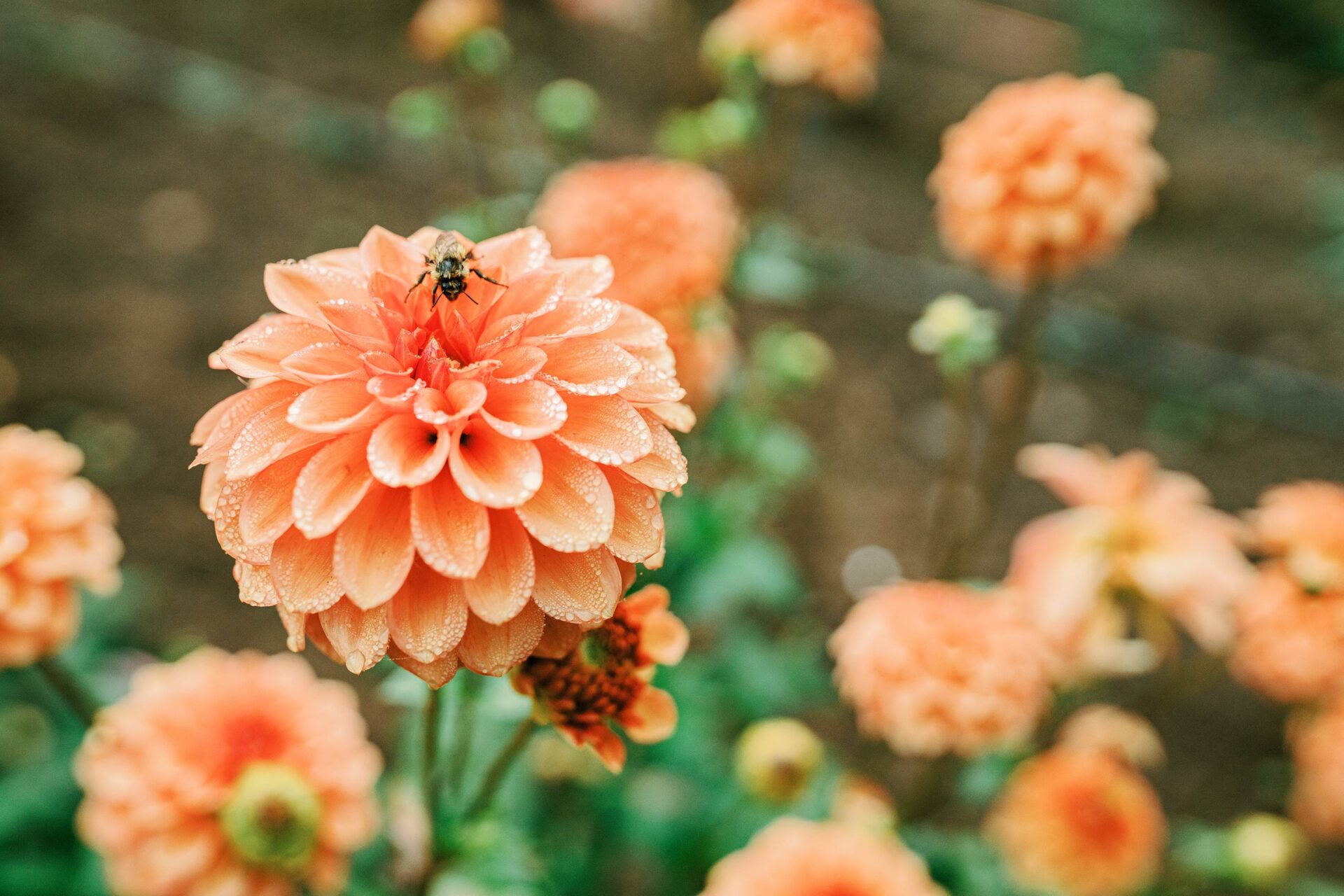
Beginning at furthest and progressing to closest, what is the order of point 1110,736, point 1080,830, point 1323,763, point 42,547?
point 1110,736
point 1323,763
point 1080,830
point 42,547

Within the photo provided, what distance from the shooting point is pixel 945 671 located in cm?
164

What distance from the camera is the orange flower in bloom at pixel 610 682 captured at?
92cm

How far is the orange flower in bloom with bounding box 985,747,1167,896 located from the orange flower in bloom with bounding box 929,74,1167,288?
1.04 metres

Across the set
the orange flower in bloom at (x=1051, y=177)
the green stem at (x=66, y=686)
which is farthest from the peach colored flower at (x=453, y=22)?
the green stem at (x=66, y=686)

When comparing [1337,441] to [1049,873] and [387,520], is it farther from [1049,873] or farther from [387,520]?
[387,520]

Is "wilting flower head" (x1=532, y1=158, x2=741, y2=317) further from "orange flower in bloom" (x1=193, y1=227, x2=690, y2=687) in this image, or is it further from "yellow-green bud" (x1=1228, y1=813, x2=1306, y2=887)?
"yellow-green bud" (x1=1228, y1=813, x2=1306, y2=887)

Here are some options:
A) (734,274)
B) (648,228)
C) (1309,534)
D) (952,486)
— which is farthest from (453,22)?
(1309,534)

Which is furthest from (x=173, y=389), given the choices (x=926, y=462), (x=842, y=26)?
(x=926, y=462)

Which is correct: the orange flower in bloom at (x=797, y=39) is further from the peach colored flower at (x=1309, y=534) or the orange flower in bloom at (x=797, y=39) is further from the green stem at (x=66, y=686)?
the green stem at (x=66, y=686)

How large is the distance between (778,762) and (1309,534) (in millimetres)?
1134

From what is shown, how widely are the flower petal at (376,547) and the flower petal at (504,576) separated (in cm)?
6

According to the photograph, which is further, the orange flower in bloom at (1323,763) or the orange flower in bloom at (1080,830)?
the orange flower in bloom at (1323,763)

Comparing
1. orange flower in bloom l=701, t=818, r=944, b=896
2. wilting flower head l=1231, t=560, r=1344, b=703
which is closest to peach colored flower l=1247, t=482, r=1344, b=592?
wilting flower head l=1231, t=560, r=1344, b=703

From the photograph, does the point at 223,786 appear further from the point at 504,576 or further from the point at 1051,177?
the point at 1051,177
